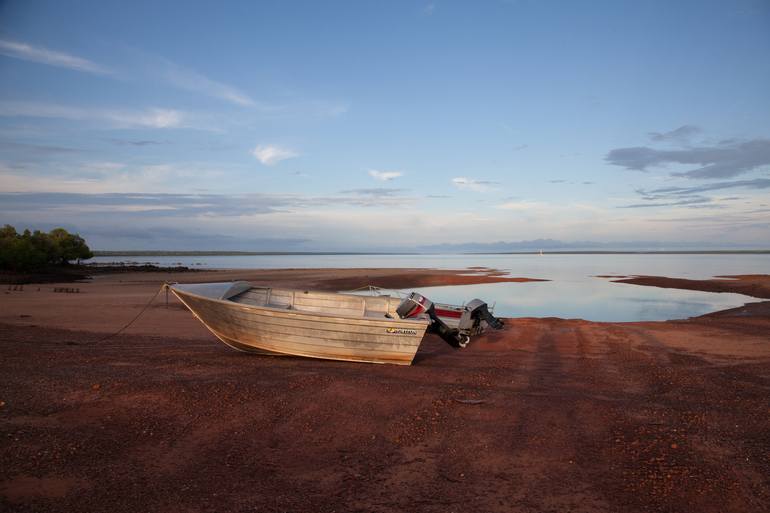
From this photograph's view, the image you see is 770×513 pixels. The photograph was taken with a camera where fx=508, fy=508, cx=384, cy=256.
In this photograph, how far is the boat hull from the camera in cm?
1164

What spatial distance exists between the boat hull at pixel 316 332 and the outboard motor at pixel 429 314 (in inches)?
45.2

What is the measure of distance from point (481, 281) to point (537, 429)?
41.6 metres

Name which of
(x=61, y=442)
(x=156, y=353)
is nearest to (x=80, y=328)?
(x=156, y=353)

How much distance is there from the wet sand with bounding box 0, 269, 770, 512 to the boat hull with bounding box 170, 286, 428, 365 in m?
0.41

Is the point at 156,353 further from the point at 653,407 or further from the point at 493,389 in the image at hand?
the point at 653,407

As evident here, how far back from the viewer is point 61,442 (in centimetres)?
680

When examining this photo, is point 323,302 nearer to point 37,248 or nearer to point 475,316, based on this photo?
point 475,316

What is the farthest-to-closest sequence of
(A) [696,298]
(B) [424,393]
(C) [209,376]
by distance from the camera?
(A) [696,298], (C) [209,376], (B) [424,393]

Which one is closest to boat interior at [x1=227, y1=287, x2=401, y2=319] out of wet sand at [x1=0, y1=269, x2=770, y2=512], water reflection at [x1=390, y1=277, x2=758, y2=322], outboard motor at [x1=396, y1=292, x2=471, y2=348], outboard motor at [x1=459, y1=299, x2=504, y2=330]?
outboard motor at [x1=396, y1=292, x2=471, y2=348]

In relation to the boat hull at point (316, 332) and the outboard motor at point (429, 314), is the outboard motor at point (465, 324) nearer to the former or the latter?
the outboard motor at point (429, 314)

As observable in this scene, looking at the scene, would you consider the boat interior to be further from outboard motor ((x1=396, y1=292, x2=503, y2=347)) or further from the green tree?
the green tree

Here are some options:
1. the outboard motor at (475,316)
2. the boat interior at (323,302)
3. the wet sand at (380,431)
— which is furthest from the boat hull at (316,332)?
the outboard motor at (475,316)

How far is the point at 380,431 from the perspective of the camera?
7.59 meters

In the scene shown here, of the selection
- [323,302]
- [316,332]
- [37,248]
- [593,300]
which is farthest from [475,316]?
[37,248]
